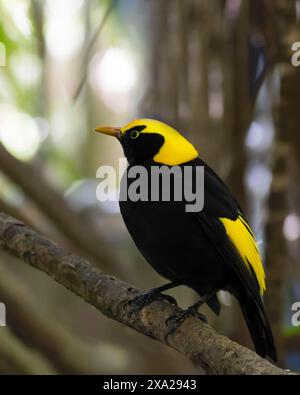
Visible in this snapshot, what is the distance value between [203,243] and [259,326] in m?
0.22

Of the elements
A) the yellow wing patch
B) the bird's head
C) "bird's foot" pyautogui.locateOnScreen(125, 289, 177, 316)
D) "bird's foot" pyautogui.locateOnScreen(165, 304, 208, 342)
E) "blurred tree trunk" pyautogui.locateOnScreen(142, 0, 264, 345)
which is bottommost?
"bird's foot" pyautogui.locateOnScreen(165, 304, 208, 342)

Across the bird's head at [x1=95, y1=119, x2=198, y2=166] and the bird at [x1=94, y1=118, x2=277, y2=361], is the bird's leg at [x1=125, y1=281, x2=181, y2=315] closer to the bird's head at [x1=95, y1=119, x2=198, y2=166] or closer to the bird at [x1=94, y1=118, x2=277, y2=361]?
the bird at [x1=94, y1=118, x2=277, y2=361]

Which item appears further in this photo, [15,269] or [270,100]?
[15,269]

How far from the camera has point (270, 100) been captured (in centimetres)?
200

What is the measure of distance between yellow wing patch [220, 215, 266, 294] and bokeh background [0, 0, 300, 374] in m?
0.23

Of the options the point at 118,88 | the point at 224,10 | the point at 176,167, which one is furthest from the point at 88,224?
the point at 224,10

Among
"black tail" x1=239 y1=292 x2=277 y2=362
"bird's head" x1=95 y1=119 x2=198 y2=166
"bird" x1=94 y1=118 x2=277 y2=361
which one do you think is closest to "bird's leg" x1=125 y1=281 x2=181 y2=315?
"bird" x1=94 y1=118 x2=277 y2=361

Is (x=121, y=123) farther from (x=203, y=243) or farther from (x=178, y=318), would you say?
(x=178, y=318)

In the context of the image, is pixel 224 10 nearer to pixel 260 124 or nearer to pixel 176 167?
pixel 260 124

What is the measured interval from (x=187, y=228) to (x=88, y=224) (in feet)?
1.96

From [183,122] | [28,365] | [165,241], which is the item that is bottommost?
[28,365]

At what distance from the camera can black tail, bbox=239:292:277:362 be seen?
1.56 m

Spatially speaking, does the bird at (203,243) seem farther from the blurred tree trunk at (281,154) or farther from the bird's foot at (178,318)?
the blurred tree trunk at (281,154)

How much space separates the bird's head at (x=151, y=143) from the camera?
1.67m
